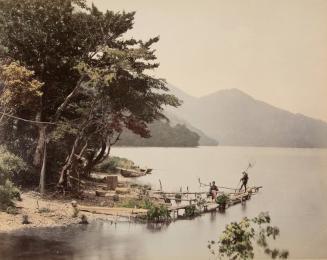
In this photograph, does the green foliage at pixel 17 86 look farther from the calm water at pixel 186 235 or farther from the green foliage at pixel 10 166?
the calm water at pixel 186 235

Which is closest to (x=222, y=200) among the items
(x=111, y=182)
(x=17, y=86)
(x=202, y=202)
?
(x=202, y=202)

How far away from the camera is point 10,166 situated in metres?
12.0

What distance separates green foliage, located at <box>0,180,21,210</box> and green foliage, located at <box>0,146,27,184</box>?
0.18 m

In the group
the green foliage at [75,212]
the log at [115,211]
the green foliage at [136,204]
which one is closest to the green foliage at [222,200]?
the green foliage at [136,204]

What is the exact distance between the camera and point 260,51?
35.3 ft

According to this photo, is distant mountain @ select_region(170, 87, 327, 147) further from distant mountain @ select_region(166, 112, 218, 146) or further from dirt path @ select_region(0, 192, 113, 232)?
dirt path @ select_region(0, 192, 113, 232)

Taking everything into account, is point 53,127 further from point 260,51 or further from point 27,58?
point 260,51

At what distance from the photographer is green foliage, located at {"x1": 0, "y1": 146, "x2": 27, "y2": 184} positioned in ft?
38.0

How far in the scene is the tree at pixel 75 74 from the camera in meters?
12.1

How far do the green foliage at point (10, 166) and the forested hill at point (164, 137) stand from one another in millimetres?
2768

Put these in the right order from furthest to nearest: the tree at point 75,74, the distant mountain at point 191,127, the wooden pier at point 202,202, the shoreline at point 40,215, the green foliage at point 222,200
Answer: the green foliage at point 222,200, the wooden pier at point 202,202, the distant mountain at point 191,127, the tree at point 75,74, the shoreline at point 40,215

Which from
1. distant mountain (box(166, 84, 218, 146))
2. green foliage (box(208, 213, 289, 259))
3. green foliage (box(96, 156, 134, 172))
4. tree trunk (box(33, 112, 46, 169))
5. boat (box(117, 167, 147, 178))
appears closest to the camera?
green foliage (box(208, 213, 289, 259))

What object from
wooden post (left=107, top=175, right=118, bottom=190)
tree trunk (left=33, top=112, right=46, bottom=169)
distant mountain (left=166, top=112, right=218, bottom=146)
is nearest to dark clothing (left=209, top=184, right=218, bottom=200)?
distant mountain (left=166, top=112, right=218, bottom=146)

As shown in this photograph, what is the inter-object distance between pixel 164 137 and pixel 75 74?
2952 millimetres
